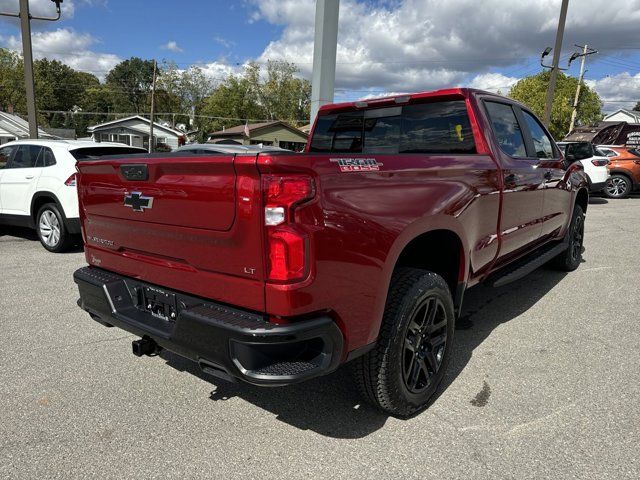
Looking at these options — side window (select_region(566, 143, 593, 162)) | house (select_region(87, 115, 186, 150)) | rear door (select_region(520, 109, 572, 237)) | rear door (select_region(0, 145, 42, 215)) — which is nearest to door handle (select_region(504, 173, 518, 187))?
rear door (select_region(520, 109, 572, 237))

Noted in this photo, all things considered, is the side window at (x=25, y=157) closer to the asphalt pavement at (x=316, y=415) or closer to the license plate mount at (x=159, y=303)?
the asphalt pavement at (x=316, y=415)

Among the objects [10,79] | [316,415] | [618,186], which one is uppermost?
[10,79]

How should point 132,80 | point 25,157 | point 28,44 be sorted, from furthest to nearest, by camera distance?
point 132,80, point 28,44, point 25,157

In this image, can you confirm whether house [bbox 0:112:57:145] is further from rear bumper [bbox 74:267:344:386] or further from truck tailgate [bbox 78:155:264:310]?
rear bumper [bbox 74:267:344:386]

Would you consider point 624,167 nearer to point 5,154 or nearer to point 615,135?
point 615,135

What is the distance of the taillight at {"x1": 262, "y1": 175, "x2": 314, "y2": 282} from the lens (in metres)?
1.96

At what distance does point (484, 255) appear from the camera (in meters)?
3.45

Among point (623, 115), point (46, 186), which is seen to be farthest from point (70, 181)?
point (623, 115)

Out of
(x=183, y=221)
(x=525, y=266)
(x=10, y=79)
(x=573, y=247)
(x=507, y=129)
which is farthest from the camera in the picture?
(x=10, y=79)

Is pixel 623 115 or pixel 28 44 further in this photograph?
pixel 623 115

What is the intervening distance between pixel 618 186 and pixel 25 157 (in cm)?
1550

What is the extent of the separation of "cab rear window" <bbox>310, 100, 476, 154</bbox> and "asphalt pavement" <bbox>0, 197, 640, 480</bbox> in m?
1.58

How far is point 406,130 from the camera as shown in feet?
12.5

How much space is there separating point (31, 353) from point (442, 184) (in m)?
3.14
